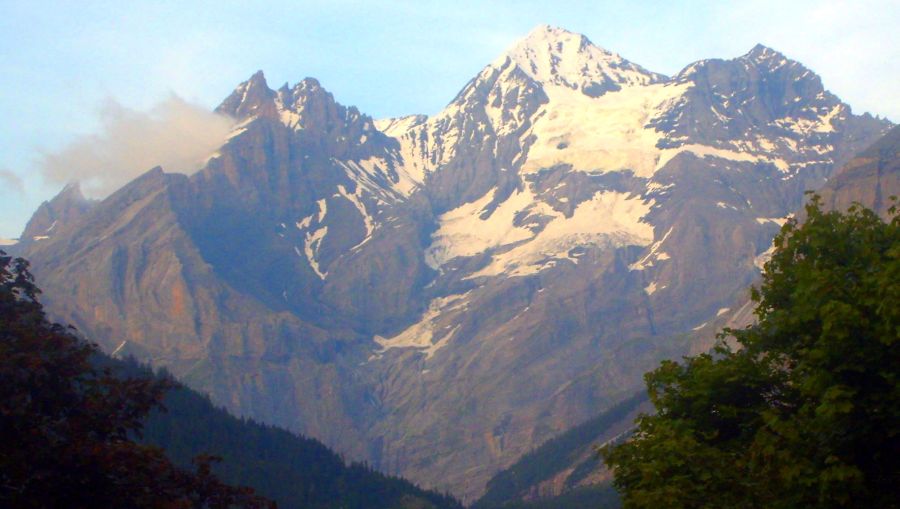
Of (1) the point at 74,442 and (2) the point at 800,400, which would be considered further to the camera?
(2) the point at 800,400

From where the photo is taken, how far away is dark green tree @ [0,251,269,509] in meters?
19.2

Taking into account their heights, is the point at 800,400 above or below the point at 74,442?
below

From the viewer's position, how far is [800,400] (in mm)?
28547

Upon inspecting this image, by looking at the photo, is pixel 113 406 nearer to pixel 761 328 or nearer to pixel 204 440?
pixel 761 328

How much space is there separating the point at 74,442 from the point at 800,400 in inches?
648

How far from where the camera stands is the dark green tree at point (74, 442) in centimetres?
1923

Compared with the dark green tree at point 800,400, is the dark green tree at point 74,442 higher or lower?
higher

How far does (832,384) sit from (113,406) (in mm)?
12898

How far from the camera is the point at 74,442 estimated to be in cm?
1964

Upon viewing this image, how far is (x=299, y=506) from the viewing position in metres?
190

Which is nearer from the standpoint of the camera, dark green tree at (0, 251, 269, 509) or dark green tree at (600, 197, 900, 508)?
dark green tree at (0, 251, 269, 509)

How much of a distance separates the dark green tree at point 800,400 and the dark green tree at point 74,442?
372 inches

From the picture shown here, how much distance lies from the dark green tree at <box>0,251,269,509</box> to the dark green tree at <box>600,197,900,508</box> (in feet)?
31.0

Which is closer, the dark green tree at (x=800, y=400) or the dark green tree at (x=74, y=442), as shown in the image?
the dark green tree at (x=74, y=442)
